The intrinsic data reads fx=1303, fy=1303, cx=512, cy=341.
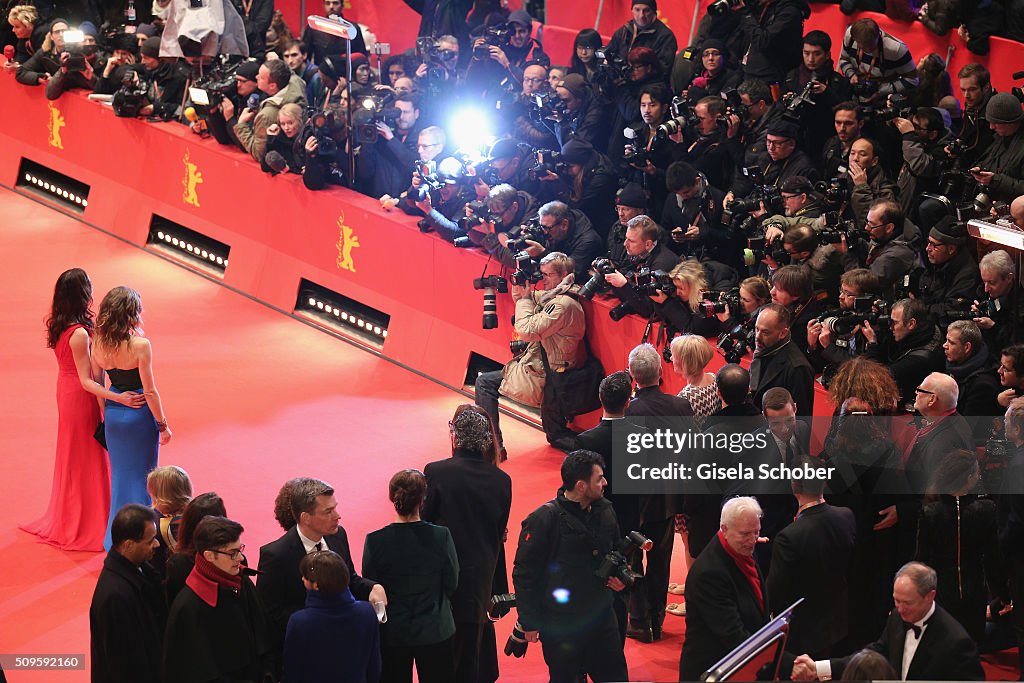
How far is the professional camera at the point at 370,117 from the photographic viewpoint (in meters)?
11.6

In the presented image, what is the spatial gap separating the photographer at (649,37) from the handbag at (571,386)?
11.1 feet

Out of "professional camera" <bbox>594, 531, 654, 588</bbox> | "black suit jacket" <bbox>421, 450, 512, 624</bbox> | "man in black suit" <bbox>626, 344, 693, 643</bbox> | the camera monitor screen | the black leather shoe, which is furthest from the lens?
the black leather shoe

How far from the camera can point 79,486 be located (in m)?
8.23

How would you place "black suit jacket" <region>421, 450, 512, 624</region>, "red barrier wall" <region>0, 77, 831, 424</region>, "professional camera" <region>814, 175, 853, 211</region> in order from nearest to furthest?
1. "black suit jacket" <region>421, 450, 512, 624</region>
2. "professional camera" <region>814, 175, 853, 211</region>
3. "red barrier wall" <region>0, 77, 831, 424</region>

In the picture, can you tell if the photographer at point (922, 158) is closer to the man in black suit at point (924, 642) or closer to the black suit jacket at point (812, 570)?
the black suit jacket at point (812, 570)

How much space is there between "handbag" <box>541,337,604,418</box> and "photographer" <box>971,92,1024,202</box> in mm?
3003

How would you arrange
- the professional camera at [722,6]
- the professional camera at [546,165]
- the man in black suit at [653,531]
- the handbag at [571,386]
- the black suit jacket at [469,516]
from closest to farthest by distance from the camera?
1. the black suit jacket at [469,516]
2. the man in black suit at [653,531]
3. the handbag at [571,386]
4. the professional camera at [546,165]
5. the professional camera at [722,6]

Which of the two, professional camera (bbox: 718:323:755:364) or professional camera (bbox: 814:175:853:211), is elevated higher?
professional camera (bbox: 814:175:853:211)

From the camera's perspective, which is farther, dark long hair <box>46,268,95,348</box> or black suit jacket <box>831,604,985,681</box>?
dark long hair <box>46,268,95,348</box>

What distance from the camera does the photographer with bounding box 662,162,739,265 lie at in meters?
9.31

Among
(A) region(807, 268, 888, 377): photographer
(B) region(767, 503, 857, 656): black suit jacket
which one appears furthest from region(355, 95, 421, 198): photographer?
(B) region(767, 503, 857, 656): black suit jacket

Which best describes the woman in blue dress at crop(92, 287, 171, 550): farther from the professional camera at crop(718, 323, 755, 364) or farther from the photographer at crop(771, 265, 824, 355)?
the photographer at crop(771, 265, 824, 355)

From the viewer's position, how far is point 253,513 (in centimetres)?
870

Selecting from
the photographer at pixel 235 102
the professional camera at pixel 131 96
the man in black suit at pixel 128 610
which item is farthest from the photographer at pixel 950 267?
the professional camera at pixel 131 96
